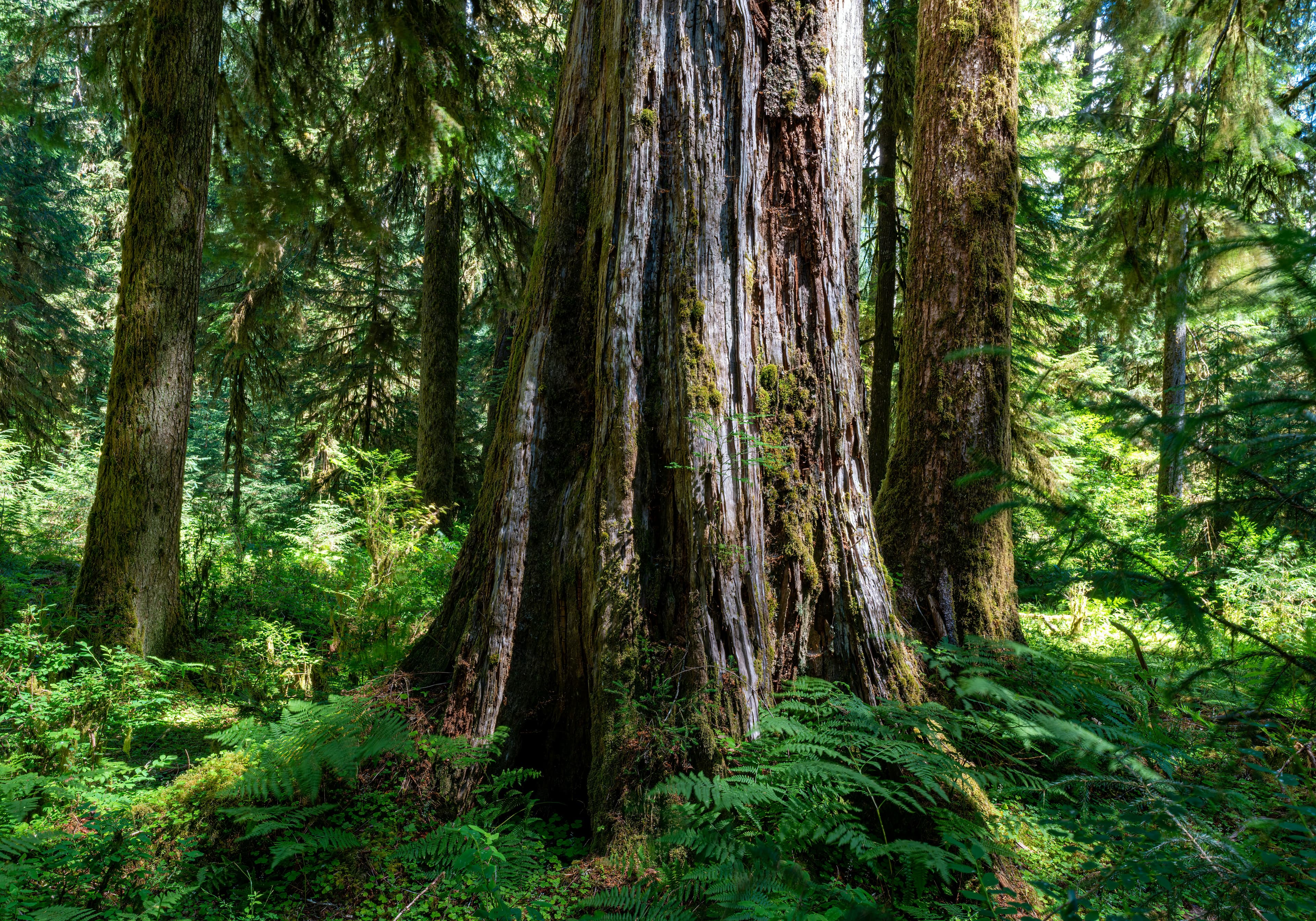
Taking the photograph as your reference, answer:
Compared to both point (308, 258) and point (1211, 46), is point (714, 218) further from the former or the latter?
point (308, 258)

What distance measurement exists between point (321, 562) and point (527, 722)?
3082mm

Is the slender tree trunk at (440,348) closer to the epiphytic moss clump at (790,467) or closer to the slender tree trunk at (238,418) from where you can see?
the slender tree trunk at (238,418)

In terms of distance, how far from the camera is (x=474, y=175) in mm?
8258

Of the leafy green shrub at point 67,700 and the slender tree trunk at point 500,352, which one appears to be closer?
the leafy green shrub at point 67,700

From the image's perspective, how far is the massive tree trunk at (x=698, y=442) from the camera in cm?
262

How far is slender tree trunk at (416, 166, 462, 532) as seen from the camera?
28.1 feet

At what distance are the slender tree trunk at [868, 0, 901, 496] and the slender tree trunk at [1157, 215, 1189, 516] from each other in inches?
111

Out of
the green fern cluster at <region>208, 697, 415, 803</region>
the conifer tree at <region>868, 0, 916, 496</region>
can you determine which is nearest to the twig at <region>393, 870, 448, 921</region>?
the green fern cluster at <region>208, 697, 415, 803</region>

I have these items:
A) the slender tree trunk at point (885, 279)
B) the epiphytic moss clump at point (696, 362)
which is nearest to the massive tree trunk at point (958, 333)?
the epiphytic moss clump at point (696, 362)

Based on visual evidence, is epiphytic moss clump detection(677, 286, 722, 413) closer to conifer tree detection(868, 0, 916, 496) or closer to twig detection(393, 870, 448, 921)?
twig detection(393, 870, 448, 921)

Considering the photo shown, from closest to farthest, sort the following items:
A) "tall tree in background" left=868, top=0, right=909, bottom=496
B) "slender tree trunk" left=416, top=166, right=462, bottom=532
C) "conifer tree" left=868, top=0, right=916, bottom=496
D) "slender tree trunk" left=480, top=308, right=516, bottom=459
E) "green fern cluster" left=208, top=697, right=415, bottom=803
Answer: "green fern cluster" left=208, top=697, right=415, bottom=803
"conifer tree" left=868, top=0, right=916, bottom=496
"tall tree in background" left=868, top=0, right=909, bottom=496
"slender tree trunk" left=416, top=166, right=462, bottom=532
"slender tree trunk" left=480, top=308, right=516, bottom=459

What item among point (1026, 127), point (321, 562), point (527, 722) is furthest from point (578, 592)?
point (1026, 127)

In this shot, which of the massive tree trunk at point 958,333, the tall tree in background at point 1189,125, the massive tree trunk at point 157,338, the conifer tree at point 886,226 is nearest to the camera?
the massive tree trunk at point 958,333

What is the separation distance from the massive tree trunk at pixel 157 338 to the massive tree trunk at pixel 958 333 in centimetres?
520
